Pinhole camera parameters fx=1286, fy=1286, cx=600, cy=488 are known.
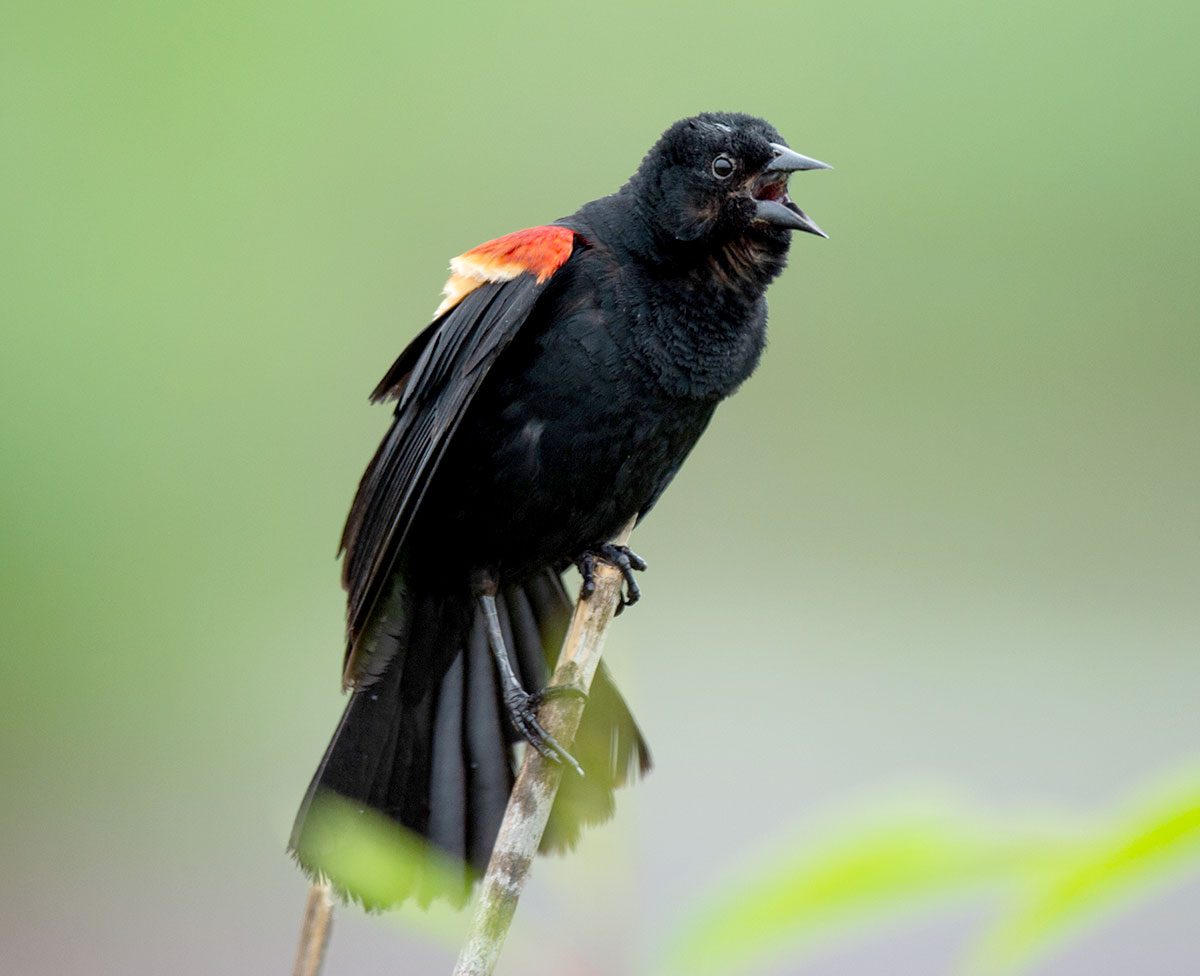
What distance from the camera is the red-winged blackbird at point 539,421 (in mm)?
1752

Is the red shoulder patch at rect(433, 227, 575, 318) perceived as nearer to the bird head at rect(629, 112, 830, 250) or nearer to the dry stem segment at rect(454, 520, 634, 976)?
the bird head at rect(629, 112, 830, 250)

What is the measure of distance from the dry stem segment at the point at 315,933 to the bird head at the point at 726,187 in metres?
1.14

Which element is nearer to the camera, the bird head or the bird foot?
the bird head

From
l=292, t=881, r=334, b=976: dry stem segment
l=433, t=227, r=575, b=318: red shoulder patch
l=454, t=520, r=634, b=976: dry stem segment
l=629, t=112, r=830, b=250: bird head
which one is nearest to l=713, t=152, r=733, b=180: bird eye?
l=629, t=112, r=830, b=250: bird head

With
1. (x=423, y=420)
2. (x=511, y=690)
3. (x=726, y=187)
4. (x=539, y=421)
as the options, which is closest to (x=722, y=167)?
(x=726, y=187)

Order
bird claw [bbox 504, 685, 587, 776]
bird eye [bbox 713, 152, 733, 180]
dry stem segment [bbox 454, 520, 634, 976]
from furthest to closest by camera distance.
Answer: bird eye [bbox 713, 152, 733, 180], bird claw [bbox 504, 685, 587, 776], dry stem segment [bbox 454, 520, 634, 976]

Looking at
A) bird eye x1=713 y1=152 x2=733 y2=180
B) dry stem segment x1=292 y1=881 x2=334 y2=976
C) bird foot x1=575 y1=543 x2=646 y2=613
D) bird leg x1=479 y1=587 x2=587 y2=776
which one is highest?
bird eye x1=713 y1=152 x2=733 y2=180

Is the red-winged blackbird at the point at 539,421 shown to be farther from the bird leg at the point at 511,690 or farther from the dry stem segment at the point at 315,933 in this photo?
the dry stem segment at the point at 315,933

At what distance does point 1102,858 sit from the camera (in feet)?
0.88

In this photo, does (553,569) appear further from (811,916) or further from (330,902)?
(811,916)

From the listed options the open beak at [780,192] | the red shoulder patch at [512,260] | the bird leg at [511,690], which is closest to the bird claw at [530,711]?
the bird leg at [511,690]

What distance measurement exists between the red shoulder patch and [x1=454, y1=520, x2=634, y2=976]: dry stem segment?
1.37 feet

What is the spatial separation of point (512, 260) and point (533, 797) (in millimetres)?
890

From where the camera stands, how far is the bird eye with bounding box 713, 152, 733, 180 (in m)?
1.81
